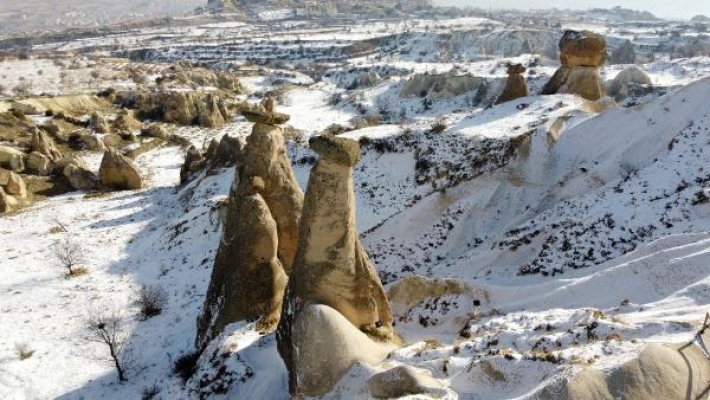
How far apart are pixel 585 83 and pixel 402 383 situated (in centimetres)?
2898

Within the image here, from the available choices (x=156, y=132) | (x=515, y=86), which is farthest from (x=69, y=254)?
(x=515, y=86)

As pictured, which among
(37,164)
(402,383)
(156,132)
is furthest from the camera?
(156,132)

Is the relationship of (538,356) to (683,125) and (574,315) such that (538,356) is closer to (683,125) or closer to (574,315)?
(574,315)

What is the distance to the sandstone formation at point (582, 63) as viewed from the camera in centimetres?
3152

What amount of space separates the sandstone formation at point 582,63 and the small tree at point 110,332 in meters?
29.2

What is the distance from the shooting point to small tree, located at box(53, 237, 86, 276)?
23.6 metres

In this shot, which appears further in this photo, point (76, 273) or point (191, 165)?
point (191, 165)

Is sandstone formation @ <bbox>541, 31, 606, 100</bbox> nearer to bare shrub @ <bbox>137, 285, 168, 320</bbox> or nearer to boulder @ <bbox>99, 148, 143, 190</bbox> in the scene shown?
bare shrub @ <bbox>137, 285, 168, 320</bbox>

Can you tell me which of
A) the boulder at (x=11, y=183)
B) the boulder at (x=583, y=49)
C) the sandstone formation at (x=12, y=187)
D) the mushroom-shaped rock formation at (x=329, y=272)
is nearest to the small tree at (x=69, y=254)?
the sandstone formation at (x=12, y=187)

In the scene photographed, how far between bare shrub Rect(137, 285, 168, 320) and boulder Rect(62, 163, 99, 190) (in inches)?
773

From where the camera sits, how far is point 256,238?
542 inches

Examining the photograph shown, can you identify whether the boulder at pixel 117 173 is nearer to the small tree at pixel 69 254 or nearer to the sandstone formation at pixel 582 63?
the small tree at pixel 69 254

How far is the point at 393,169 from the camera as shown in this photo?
87.2ft

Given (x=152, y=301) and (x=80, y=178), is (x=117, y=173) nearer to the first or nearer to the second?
(x=80, y=178)
